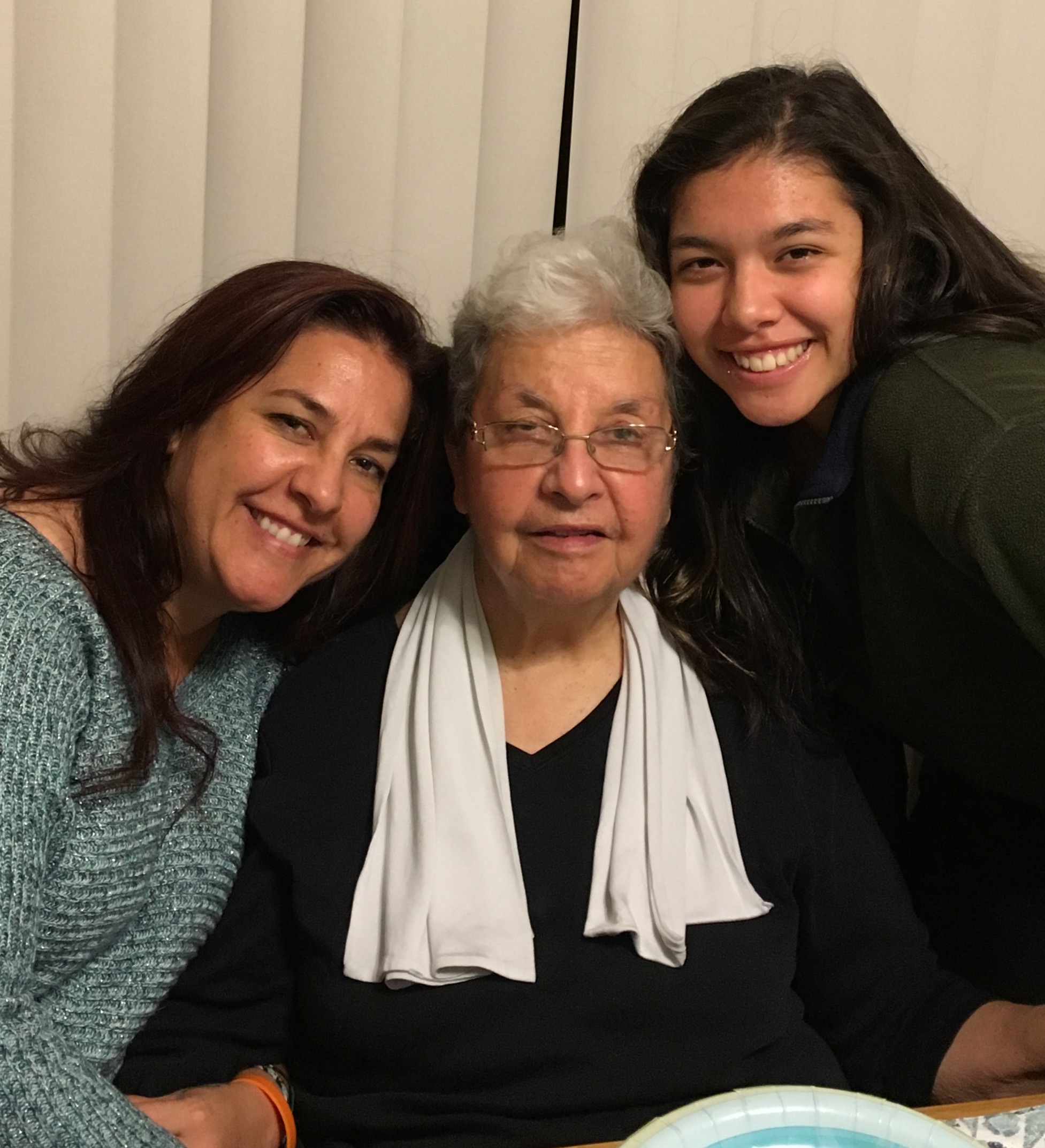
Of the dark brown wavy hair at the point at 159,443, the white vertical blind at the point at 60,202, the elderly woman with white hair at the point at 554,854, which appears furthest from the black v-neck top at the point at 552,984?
the white vertical blind at the point at 60,202

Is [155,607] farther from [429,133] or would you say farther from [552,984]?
[429,133]

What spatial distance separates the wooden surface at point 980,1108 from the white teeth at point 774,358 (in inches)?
37.9

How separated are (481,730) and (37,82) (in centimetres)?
133

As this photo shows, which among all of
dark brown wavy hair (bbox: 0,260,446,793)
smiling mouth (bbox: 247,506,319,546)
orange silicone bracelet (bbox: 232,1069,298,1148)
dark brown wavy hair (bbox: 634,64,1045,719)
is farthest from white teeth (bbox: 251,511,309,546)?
orange silicone bracelet (bbox: 232,1069,298,1148)

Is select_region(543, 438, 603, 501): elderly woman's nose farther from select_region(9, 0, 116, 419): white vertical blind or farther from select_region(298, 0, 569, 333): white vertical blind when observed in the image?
select_region(9, 0, 116, 419): white vertical blind

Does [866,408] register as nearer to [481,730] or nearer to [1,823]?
[481,730]

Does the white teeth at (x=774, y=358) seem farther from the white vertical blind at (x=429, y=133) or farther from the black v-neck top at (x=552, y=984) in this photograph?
the white vertical blind at (x=429, y=133)

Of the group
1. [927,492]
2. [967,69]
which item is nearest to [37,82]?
[927,492]

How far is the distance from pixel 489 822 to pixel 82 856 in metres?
0.52

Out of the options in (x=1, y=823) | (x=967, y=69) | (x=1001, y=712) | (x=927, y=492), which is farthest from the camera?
(x=967, y=69)

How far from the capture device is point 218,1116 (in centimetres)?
144

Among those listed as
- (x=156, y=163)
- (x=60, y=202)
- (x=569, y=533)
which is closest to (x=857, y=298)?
(x=569, y=533)

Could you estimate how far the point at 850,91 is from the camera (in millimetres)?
1670

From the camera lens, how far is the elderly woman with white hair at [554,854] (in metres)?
1.49
